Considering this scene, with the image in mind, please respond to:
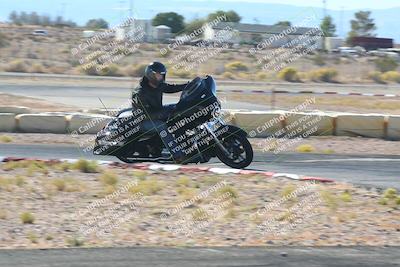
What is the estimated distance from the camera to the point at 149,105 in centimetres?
1341

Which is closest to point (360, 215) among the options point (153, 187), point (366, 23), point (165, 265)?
point (153, 187)

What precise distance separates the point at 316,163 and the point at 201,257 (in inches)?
304

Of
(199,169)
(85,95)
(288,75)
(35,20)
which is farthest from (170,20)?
(199,169)

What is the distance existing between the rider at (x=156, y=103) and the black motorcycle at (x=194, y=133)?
0.27 ft

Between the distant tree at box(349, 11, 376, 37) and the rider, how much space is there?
106 metres

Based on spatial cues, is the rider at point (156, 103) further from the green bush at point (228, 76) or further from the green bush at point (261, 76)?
the green bush at point (261, 76)

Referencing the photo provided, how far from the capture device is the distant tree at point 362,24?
387ft

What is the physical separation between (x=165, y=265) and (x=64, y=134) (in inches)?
513

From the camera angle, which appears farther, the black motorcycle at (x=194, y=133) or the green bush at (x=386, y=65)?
the green bush at (x=386, y=65)

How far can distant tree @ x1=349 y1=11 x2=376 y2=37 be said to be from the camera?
117812mm

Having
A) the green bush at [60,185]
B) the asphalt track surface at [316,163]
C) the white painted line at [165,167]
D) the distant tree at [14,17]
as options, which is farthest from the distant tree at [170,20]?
the green bush at [60,185]

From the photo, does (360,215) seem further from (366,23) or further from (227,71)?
(366,23)

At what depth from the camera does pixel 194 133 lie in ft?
43.8

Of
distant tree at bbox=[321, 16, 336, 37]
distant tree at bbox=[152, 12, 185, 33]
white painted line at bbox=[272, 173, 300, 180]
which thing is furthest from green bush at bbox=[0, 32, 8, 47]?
white painted line at bbox=[272, 173, 300, 180]
